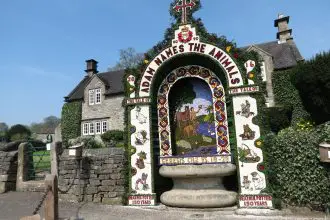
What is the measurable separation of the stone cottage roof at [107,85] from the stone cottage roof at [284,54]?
12138mm

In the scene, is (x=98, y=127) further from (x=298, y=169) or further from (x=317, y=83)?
(x=298, y=169)

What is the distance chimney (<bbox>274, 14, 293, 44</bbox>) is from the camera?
22.9 meters

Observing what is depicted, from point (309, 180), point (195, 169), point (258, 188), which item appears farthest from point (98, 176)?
point (309, 180)

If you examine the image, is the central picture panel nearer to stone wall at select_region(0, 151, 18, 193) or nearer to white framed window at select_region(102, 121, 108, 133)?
stone wall at select_region(0, 151, 18, 193)

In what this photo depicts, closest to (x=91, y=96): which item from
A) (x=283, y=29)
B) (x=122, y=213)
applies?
(x=283, y=29)

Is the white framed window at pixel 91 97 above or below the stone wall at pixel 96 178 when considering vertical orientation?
above

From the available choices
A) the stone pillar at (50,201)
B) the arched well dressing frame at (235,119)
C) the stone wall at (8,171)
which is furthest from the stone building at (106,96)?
the stone pillar at (50,201)

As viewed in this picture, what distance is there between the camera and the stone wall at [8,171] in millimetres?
9953

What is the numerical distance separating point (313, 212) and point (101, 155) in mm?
6001

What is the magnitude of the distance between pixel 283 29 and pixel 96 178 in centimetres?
2107

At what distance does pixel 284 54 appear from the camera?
2098 centimetres

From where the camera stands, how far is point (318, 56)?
12.3 m

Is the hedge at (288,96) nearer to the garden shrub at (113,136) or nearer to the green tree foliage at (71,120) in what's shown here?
the garden shrub at (113,136)

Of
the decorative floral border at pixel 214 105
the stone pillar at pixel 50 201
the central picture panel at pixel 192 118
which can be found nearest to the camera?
the stone pillar at pixel 50 201
